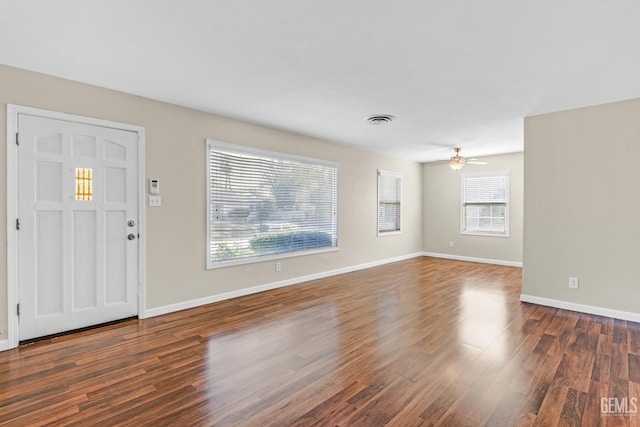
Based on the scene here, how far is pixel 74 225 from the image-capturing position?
313cm

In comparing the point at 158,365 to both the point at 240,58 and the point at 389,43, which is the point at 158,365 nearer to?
the point at 240,58

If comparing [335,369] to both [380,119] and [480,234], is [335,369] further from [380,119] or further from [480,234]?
[480,234]

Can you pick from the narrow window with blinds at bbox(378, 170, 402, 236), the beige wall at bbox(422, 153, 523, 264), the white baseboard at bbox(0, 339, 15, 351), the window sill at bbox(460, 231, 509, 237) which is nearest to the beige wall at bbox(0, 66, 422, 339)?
the white baseboard at bbox(0, 339, 15, 351)

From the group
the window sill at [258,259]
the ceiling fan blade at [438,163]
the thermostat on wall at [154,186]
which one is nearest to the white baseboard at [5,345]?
the thermostat on wall at [154,186]

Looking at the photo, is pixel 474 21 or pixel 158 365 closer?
pixel 474 21

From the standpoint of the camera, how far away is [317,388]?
218 centimetres

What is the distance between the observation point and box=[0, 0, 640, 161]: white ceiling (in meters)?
1.97

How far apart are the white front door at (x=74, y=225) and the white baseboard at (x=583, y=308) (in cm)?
487

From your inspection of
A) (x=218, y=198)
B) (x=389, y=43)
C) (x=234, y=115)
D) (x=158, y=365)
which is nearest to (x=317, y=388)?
(x=158, y=365)

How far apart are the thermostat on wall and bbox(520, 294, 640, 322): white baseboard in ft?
15.7

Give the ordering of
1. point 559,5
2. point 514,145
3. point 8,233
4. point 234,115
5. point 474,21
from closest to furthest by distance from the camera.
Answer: point 559,5
point 474,21
point 8,233
point 234,115
point 514,145

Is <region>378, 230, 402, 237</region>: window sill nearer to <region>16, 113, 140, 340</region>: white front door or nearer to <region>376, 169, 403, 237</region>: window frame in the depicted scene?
<region>376, 169, 403, 237</region>: window frame

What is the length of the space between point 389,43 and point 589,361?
2.97 meters

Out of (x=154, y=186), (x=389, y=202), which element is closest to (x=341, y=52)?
(x=154, y=186)
